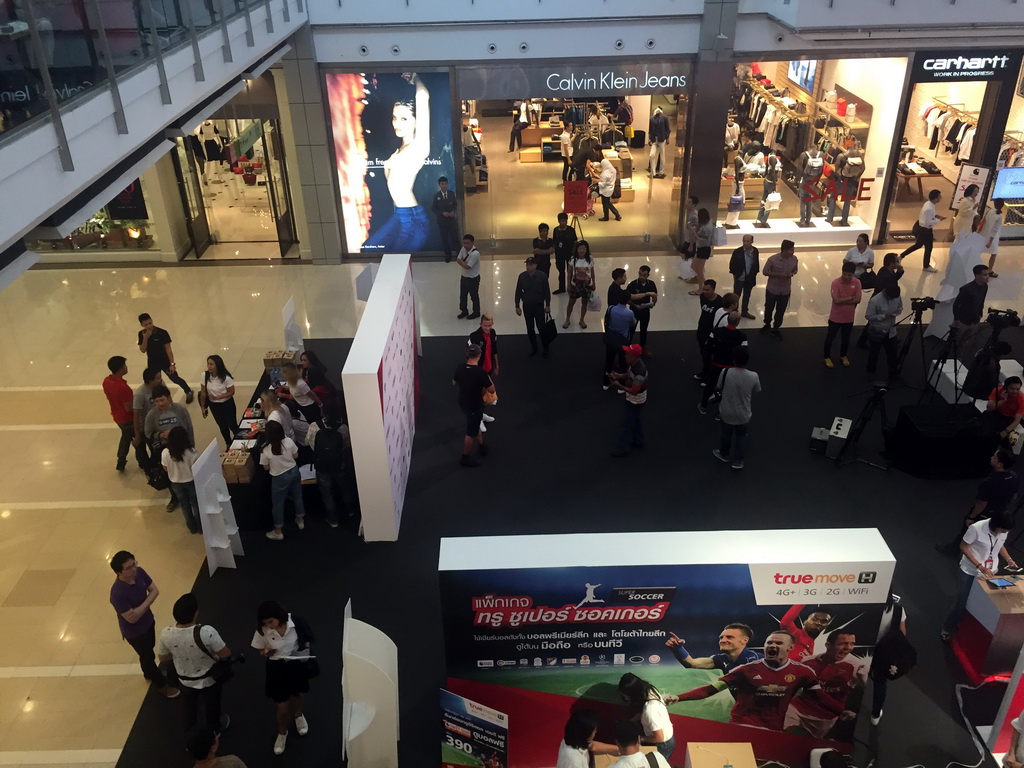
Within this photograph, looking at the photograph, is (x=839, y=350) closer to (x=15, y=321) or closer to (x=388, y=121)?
(x=388, y=121)

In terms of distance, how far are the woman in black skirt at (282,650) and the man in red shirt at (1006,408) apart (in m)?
6.87

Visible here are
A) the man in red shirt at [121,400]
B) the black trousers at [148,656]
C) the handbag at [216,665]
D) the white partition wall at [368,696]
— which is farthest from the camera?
the man in red shirt at [121,400]

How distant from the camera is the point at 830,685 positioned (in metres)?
5.71

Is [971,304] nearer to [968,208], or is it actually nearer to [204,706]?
[968,208]

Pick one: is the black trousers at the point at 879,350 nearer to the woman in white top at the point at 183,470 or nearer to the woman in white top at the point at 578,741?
the woman in white top at the point at 578,741

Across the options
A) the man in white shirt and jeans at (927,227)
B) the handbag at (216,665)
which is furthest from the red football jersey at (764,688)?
the man in white shirt and jeans at (927,227)

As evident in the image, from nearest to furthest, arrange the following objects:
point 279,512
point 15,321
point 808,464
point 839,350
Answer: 1. point 279,512
2. point 808,464
3. point 839,350
4. point 15,321

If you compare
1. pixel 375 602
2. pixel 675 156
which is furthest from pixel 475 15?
pixel 375 602

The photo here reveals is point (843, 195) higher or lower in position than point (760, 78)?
lower

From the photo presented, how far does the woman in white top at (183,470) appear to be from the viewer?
746 centimetres

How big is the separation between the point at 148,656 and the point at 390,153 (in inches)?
375

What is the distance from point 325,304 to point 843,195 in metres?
8.82

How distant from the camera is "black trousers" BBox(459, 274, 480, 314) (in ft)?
39.4

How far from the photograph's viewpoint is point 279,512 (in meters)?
7.99
